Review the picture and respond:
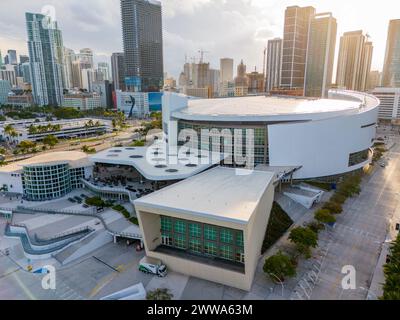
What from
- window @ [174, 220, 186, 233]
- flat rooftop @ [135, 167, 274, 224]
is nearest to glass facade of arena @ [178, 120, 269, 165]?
flat rooftop @ [135, 167, 274, 224]

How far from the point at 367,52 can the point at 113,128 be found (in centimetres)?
19129

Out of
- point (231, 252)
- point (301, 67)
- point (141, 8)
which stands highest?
point (141, 8)

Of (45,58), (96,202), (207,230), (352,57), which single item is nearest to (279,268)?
(207,230)

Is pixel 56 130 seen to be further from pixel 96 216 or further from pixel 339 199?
pixel 339 199

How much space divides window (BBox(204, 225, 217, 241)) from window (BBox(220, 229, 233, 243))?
0.69 metres

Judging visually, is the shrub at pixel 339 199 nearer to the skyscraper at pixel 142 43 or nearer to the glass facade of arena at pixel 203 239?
the glass facade of arena at pixel 203 239

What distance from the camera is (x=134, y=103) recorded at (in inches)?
5969

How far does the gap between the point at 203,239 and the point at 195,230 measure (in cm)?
114

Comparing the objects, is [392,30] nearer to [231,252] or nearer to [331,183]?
[331,183]

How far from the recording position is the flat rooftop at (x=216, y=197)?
23950 mm

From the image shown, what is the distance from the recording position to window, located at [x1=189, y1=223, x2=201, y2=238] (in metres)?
26.4

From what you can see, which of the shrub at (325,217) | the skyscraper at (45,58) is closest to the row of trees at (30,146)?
the shrub at (325,217)

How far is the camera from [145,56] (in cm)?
17912
